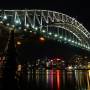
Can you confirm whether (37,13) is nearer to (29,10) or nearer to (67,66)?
(29,10)

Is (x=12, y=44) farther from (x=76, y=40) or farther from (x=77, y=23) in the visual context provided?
(x=76, y=40)

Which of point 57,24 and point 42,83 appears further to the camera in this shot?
point 57,24

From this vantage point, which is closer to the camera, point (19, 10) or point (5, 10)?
→ point (5, 10)

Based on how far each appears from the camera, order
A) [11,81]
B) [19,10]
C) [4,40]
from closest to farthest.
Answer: [11,81] → [4,40] → [19,10]

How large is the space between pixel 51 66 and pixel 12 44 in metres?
109

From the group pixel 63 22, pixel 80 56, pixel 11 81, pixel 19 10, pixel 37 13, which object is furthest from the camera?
pixel 80 56

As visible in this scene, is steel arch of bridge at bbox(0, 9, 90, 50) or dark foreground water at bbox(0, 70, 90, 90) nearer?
dark foreground water at bbox(0, 70, 90, 90)

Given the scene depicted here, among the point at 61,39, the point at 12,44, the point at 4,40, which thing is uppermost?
the point at 61,39

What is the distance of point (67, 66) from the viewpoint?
453ft

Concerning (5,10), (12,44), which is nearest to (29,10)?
(5,10)

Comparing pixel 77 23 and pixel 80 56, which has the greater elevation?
pixel 77 23

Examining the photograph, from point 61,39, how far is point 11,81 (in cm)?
9653

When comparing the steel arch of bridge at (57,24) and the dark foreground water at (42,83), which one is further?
the steel arch of bridge at (57,24)

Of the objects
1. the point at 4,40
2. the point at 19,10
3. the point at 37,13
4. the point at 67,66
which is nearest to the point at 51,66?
the point at 67,66
